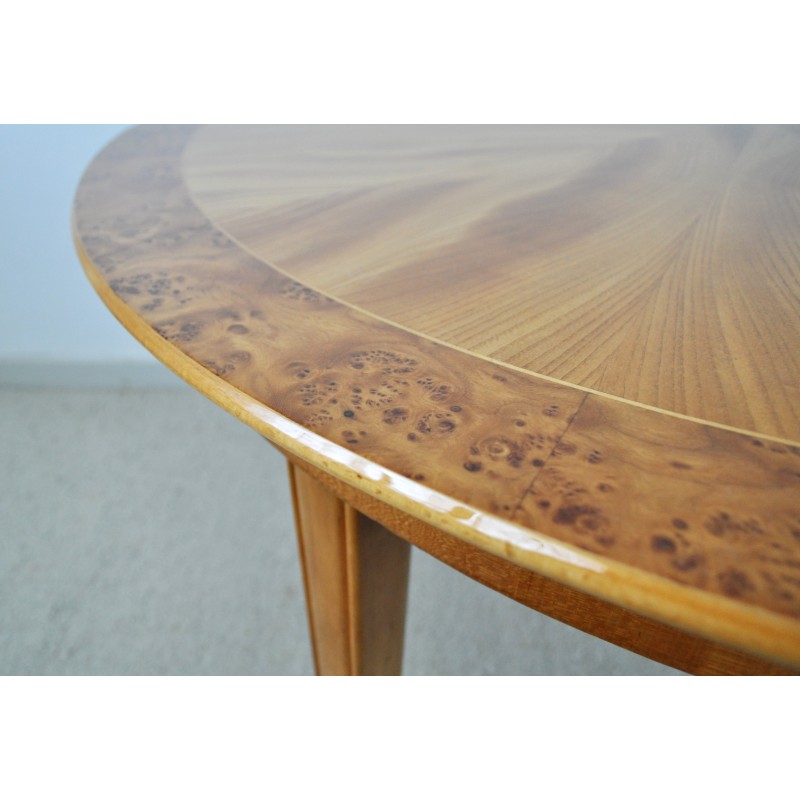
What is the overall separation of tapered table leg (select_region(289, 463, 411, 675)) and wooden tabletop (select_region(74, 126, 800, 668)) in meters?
0.15

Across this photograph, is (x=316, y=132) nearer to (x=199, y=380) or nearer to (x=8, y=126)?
(x=199, y=380)

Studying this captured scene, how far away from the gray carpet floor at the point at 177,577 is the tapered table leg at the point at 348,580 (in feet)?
1.00

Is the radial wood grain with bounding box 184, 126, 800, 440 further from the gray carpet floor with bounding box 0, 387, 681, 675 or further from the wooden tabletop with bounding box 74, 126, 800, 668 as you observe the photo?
the gray carpet floor with bounding box 0, 387, 681, 675

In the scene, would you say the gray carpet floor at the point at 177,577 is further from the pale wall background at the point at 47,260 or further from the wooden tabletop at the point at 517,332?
the wooden tabletop at the point at 517,332

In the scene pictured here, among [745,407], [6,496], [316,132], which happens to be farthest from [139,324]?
[6,496]

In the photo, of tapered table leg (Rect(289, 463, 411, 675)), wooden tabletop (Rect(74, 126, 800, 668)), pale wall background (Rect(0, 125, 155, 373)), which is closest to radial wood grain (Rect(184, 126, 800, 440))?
wooden tabletop (Rect(74, 126, 800, 668))

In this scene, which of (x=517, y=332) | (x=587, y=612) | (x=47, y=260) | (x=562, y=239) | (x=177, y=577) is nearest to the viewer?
(x=587, y=612)

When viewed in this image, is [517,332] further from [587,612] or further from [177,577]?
[177,577]

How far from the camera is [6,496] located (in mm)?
1127

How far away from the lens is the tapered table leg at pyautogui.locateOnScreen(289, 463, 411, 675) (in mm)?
487

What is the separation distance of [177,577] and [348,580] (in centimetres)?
56

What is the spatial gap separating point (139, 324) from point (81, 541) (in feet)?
2.54

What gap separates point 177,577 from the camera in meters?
1.00

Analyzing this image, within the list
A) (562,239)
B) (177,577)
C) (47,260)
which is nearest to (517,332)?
(562,239)
